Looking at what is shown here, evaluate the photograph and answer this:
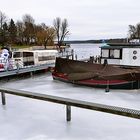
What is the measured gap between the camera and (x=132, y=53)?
17.0 meters

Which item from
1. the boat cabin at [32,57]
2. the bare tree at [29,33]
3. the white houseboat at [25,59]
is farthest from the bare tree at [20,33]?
the white houseboat at [25,59]

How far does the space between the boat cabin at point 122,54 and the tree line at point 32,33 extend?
33.5m

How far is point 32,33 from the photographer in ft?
190

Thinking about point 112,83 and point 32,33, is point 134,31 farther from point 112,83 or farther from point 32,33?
point 112,83

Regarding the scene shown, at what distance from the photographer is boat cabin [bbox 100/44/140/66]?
1691 centimetres

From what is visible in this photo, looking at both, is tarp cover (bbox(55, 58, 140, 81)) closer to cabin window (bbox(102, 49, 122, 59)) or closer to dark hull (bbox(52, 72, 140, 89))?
dark hull (bbox(52, 72, 140, 89))

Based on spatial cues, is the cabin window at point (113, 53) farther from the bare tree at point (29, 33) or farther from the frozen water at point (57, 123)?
the bare tree at point (29, 33)

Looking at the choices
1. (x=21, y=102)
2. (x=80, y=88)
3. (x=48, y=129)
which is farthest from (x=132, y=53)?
(x=48, y=129)

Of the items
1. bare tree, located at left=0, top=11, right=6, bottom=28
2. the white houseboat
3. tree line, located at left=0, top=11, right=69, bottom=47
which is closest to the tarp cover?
the white houseboat

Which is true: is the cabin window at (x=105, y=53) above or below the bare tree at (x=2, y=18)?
below

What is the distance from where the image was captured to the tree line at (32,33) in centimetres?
5175

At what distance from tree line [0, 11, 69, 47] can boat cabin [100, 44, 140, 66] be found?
33505 mm

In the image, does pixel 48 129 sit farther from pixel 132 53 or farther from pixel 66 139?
pixel 132 53

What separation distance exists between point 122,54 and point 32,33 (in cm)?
4333
